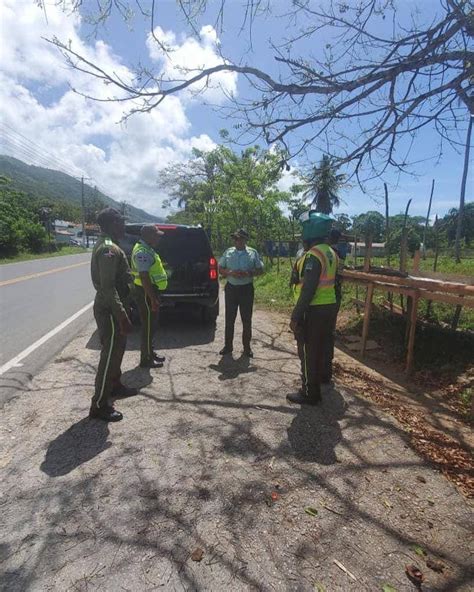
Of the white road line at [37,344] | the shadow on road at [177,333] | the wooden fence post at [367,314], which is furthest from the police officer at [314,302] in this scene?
the white road line at [37,344]

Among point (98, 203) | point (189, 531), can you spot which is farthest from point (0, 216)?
point (98, 203)

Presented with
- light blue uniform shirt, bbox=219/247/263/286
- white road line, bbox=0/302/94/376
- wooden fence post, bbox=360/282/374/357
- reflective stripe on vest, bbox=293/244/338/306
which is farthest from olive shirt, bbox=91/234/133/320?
wooden fence post, bbox=360/282/374/357

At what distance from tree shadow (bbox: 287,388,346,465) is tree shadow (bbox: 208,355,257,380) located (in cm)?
116

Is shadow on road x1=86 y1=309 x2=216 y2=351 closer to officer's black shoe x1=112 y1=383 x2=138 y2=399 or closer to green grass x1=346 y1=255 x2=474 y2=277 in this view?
officer's black shoe x1=112 y1=383 x2=138 y2=399

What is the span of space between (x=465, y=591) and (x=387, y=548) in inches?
15.3

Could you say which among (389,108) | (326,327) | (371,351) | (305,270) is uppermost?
(389,108)

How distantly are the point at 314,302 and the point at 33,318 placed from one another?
6.56 m

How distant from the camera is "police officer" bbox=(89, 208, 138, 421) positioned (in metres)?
3.65

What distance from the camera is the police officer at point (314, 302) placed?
4.07m

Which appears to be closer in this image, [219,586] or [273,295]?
[219,586]

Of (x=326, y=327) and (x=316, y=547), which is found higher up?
(x=326, y=327)

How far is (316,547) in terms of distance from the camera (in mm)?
→ 2283

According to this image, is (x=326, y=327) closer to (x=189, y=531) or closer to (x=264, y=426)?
(x=264, y=426)

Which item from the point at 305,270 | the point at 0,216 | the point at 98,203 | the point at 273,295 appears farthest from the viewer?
the point at 98,203
